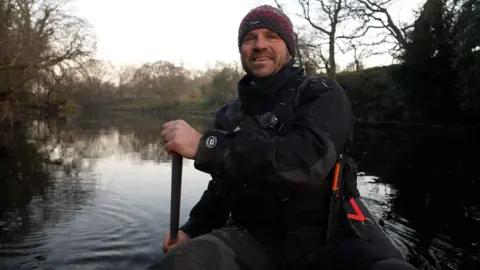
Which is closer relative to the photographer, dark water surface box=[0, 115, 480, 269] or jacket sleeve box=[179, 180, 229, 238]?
jacket sleeve box=[179, 180, 229, 238]

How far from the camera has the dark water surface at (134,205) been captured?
4156 millimetres

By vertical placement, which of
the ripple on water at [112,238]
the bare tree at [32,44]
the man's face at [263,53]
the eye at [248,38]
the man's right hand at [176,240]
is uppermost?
the bare tree at [32,44]

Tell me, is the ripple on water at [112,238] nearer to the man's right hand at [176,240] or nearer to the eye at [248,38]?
the man's right hand at [176,240]

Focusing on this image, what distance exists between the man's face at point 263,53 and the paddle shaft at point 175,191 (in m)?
0.74

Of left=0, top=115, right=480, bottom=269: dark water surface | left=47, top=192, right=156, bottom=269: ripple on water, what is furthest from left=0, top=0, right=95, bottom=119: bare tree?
left=47, top=192, right=156, bottom=269: ripple on water

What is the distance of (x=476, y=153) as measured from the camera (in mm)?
12188

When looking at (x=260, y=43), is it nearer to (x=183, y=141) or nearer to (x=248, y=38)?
(x=248, y=38)

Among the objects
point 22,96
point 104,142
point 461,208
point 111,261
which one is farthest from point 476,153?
point 22,96

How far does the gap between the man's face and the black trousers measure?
3.22 feet

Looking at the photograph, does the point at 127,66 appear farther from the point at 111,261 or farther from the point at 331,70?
the point at 111,261

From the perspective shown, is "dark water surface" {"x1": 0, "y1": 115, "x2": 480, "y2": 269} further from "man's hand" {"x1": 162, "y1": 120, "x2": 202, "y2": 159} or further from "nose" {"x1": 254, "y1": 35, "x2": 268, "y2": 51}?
"nose" {"x1": 254, "y1": 35, "x2": 268, "y2": 51}

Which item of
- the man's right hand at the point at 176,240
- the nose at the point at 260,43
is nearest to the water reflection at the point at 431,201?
the man's right hand at the point at 176,240

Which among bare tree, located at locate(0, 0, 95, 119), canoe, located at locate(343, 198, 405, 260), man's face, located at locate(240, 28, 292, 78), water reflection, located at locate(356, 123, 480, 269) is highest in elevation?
bare tree, located at locate(0, 0, 95, 119)

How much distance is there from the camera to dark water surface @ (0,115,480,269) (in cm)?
416
